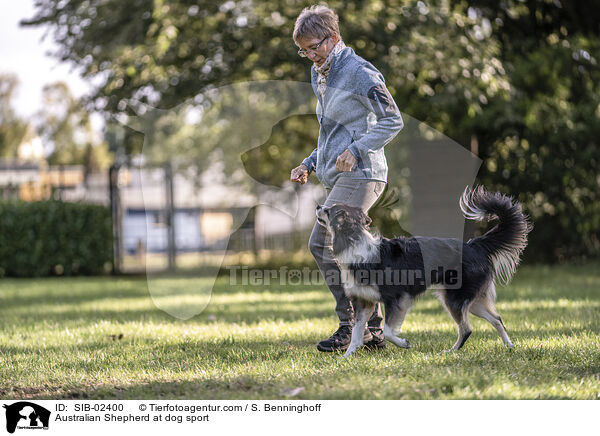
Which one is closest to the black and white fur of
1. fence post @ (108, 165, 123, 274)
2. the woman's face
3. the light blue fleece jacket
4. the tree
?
the light blue fleece jacket

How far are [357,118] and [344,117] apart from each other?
0.28ft

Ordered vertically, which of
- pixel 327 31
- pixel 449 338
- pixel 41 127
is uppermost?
pixel 327 31

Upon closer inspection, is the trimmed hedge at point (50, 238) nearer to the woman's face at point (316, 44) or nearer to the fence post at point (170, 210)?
the fence post at point (170, 210)

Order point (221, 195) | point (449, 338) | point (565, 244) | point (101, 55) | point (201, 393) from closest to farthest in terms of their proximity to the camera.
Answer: point (201, 393) → point (449, 338) → point (101, 55) → point (565, 244) → point (221, 195)

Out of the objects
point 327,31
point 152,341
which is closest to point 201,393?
point 152,341

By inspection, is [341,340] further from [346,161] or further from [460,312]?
[346,161]

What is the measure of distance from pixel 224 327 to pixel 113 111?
314 inches

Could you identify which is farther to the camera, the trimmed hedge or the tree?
the tree

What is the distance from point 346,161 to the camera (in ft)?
13.3

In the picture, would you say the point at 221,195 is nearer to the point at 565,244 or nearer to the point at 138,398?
the point at 565,244

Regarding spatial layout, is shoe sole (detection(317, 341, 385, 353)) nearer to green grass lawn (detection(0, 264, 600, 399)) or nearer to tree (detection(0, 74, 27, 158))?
green grass lawn (detection(0, 264, 600, 399))

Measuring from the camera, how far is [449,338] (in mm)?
5035
